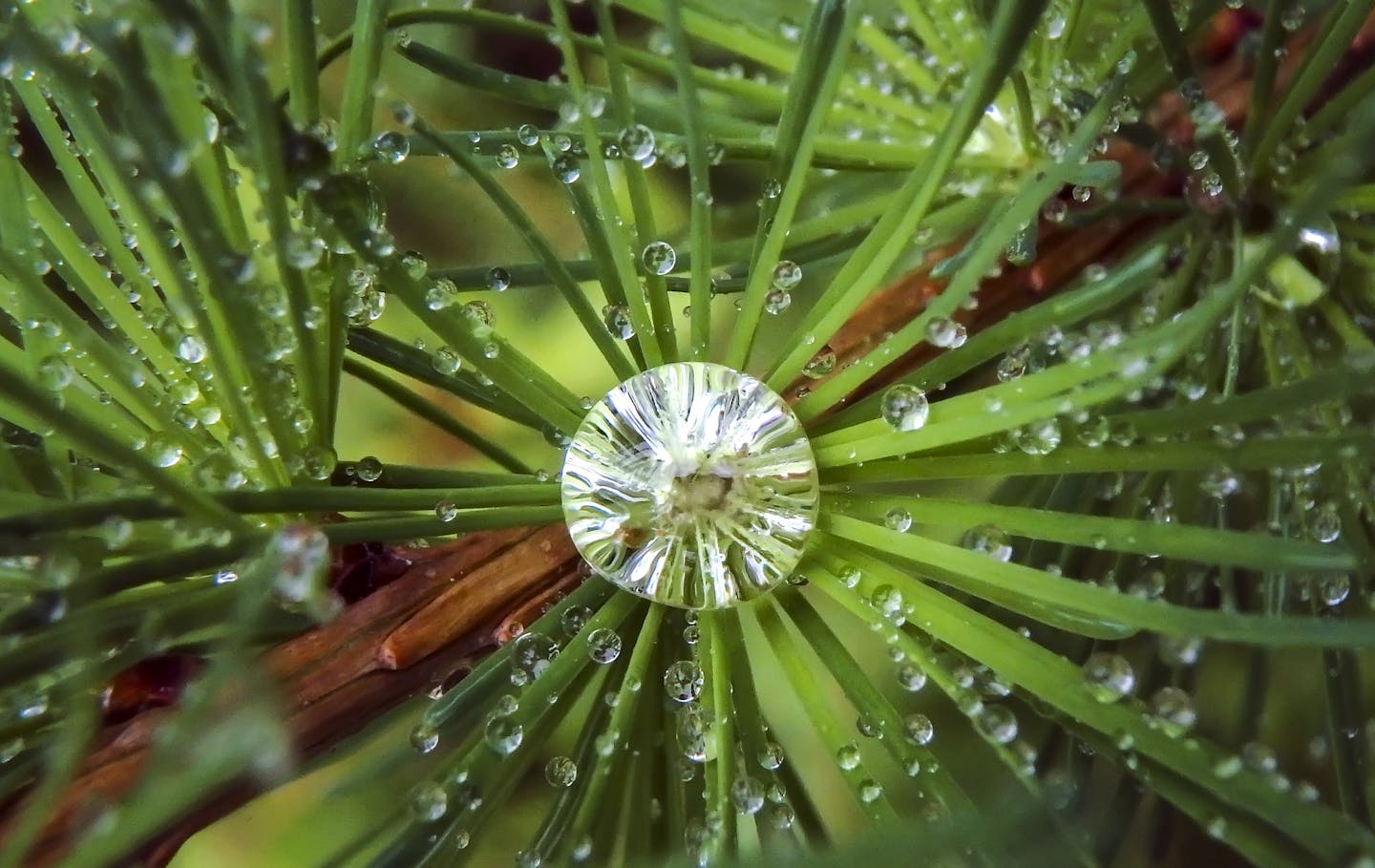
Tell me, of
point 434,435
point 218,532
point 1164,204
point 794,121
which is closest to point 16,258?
point 218,532

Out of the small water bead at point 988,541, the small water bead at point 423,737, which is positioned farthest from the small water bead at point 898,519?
the small water bead at point 423,737

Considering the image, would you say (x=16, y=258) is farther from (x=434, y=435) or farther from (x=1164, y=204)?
(x=434, y=435)

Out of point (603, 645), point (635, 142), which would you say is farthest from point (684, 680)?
point (635, 142)

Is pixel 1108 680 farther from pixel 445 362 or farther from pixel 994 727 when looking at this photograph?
pixel 445 362

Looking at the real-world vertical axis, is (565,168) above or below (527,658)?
above

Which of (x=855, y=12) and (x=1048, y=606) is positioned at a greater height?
(x=855, y=12)

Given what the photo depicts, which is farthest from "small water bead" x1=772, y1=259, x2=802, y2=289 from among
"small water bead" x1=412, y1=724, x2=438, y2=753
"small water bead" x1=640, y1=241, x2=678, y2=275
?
"small water bead" x1=412, y1=724, x2=438, y2=753

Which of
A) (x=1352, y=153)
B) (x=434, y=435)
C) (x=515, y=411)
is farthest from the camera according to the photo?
(x=434, y=435)
